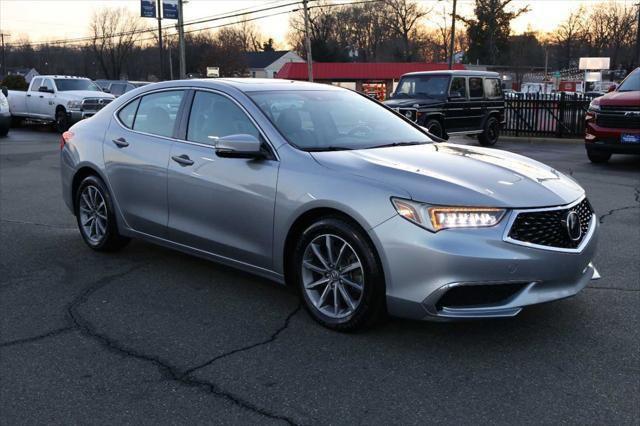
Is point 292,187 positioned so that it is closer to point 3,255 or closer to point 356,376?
point 356,376

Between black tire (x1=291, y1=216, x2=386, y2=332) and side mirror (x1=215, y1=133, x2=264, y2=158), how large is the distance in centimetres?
65

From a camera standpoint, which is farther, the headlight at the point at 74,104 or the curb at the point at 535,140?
the headlight at the point at 74,104

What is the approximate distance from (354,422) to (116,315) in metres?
2.17

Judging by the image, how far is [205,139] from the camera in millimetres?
5000

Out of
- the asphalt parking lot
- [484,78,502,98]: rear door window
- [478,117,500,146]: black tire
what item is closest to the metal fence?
[484,78,502,98]: rear door window

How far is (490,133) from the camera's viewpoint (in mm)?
17641

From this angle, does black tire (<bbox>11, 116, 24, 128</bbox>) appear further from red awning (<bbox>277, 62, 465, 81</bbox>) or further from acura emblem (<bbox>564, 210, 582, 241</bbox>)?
red awning (<bbox>277, 62, 465, 81</bbox>)

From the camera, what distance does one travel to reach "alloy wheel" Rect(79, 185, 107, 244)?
5.98 metres

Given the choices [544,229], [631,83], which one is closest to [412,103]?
[631,83]

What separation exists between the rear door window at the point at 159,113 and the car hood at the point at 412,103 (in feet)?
32.7

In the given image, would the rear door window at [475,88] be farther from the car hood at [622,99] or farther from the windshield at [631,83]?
the car hood at [622,99]

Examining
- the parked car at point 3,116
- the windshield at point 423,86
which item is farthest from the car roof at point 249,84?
the parked car at point 3,116

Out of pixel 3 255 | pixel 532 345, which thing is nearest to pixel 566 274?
pixel 532 345

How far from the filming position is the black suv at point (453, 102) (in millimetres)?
15453
